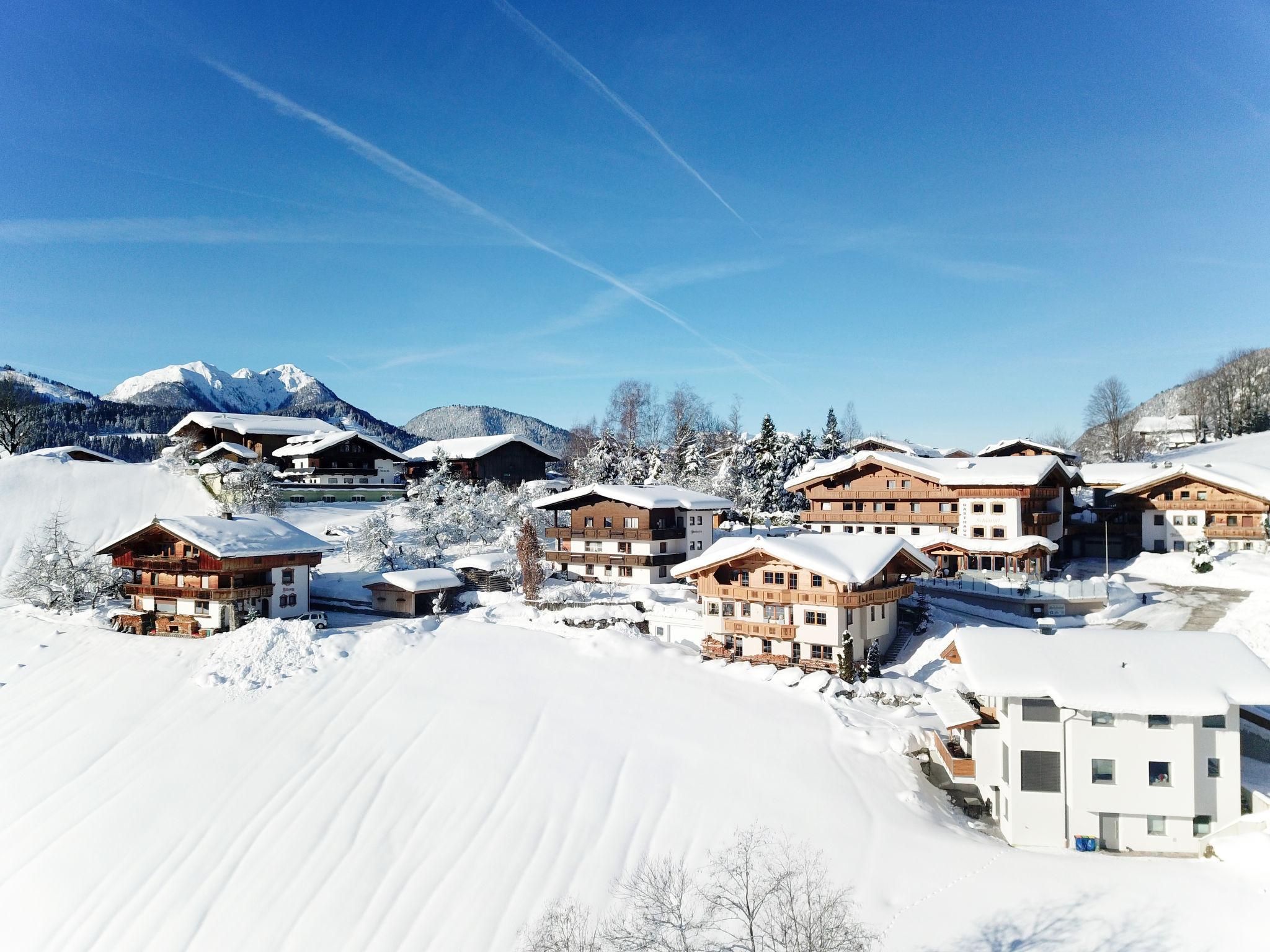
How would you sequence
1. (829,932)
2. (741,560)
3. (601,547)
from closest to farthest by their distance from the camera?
(829,932), (741,560), (601,547)

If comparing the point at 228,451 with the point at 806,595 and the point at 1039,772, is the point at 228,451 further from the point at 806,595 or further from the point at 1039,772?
the point at 1039,772

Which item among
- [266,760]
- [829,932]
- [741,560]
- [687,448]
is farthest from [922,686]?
[687,448]

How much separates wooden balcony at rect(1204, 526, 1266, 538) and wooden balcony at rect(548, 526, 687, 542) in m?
29.9

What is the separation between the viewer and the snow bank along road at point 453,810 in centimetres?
1784

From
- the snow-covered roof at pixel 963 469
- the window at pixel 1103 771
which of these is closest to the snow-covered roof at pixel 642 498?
the snow-covered roof at pixel 963 469

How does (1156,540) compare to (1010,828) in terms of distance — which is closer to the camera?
(1010,828)

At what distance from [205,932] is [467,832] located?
6952 millimetres

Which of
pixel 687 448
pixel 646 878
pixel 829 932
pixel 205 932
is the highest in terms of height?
pixel 687 448

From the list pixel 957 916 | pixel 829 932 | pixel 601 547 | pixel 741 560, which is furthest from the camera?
pixel 601 547

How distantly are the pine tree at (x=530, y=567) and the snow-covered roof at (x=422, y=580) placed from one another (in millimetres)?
4023

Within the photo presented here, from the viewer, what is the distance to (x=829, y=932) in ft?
50.1

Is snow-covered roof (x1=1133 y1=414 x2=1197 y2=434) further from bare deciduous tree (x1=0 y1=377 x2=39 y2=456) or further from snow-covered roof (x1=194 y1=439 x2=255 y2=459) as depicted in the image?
bare deciduous tree (x1=0 y1=377 x2=39 y2=456)

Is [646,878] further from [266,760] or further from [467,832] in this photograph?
[266,760]

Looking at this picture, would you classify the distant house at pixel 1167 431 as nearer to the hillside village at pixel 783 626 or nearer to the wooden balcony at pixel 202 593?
the hillside village at pixel 783 626
